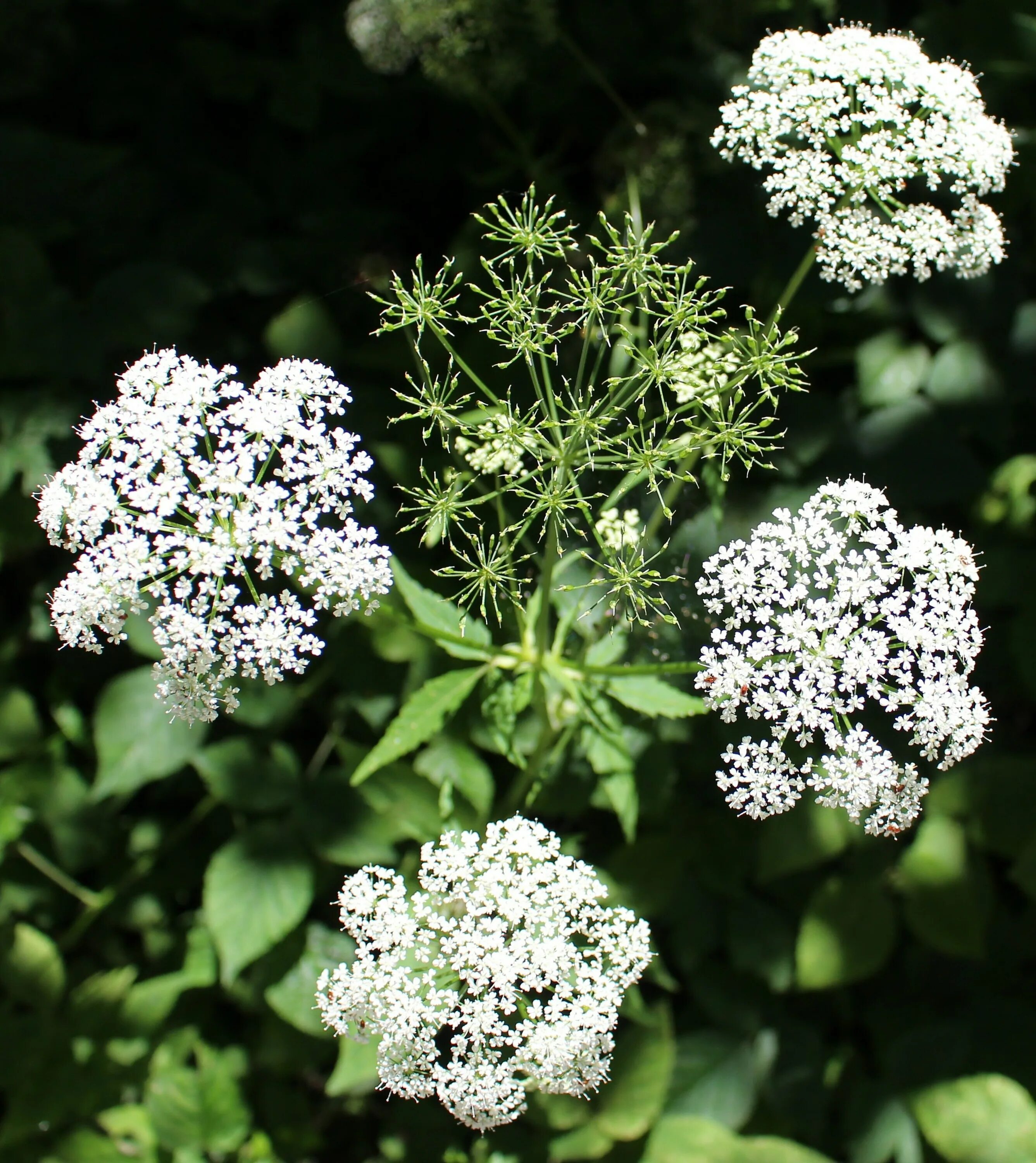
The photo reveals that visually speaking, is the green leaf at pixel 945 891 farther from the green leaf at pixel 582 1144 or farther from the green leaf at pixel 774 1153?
the green leaf at pixel 582 1144

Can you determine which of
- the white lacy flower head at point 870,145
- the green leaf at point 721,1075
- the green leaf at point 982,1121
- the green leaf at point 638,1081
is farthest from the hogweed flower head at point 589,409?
the green leaf at point 982,1121

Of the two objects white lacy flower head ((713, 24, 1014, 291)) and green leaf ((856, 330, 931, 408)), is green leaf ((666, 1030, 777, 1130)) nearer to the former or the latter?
green leaf ((856, 330, 931, 408))

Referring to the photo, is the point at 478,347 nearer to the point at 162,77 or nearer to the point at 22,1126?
the point at 162,77

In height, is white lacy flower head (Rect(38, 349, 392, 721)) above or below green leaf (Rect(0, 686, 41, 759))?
above

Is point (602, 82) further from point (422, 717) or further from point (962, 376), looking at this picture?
point (422, 717)

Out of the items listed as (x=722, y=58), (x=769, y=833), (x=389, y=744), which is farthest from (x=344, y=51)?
(x=769, y=833)

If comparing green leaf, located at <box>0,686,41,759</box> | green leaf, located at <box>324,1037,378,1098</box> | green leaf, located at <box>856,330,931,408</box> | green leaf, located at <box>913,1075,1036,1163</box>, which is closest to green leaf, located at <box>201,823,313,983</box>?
green leaf, located at <box>324,1037,378,1098</box>

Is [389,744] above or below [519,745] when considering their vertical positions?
above
